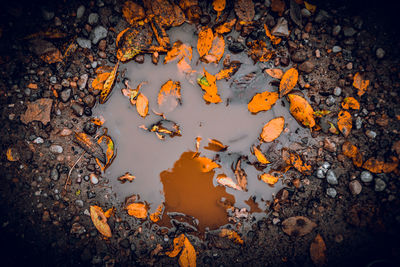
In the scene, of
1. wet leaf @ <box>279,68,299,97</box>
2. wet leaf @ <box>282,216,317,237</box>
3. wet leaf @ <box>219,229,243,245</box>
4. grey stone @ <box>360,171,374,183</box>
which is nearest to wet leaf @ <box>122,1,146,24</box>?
wet leaf @ <box>279,68,299,97</box>

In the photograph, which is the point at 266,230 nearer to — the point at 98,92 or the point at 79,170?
the point at 79,170

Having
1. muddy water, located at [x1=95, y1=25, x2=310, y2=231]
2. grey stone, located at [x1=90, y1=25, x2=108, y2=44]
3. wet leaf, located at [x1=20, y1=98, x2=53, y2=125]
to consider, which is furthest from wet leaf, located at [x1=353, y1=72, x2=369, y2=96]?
wet leaf, located at [x1=20, y1=98, x2=53, y2=125]

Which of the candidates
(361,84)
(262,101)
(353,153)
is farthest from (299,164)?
(361,84)

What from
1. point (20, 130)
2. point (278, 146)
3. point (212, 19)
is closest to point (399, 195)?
point (278, 146)

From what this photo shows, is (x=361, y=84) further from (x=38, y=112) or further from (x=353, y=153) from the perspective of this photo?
(x=38, y=112)

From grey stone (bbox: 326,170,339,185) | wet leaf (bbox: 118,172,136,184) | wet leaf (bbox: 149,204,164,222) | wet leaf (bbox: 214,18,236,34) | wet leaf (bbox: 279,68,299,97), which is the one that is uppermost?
wet leaf (bbox: 214,18,236,34)

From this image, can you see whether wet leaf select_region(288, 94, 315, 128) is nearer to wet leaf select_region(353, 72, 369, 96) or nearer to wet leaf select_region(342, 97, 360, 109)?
wet leaf select_region(342, 97, 360, 109)

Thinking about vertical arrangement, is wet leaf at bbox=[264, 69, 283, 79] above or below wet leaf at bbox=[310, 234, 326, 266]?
above
